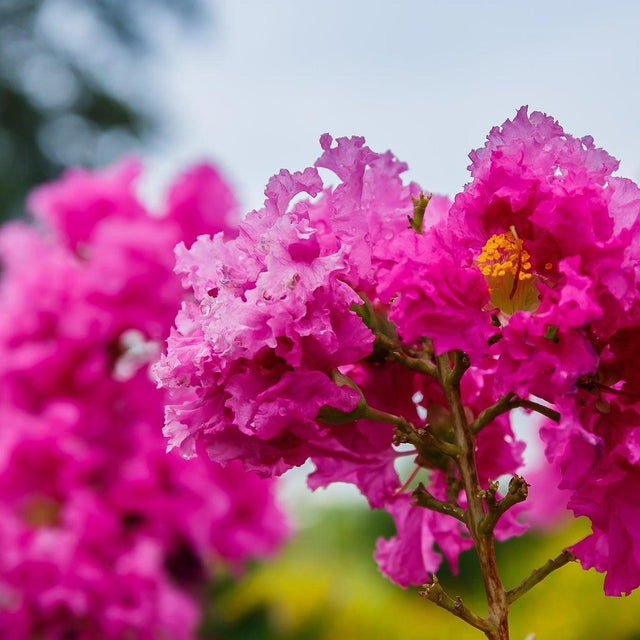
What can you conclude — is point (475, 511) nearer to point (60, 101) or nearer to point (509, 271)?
point (509, 271)

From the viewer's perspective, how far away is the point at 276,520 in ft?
7.17

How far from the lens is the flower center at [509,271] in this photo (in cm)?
62

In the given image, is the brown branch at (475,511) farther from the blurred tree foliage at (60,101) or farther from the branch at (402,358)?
the blurred tree foliage at (60,101)

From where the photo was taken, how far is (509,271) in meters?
0.63

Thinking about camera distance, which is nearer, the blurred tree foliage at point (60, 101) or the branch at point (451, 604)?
the branch at point (451, 604)

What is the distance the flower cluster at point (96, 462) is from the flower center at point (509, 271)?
4.27 feet

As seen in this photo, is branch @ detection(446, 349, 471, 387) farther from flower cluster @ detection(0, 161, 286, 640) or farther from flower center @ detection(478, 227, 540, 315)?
flower cluster @ detection(0, 161, 286, 640)

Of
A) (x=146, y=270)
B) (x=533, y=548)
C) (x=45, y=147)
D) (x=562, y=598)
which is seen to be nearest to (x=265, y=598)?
(x=562, y=598)

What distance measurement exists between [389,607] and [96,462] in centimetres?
177

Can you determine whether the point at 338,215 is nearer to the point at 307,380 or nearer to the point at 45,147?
the point at 307,380

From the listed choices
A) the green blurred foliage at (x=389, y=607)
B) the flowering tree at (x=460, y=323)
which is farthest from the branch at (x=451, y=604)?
the green blurred foliage at (x=389, y=607)

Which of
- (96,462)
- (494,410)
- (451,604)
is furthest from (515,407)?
(96,462)

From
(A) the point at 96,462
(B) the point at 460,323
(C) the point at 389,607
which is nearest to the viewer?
(B) the point at 460,323

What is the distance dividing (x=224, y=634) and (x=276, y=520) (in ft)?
1.35
